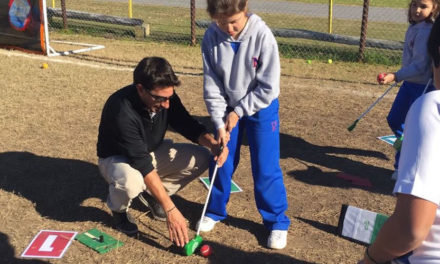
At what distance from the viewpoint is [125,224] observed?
3.87m

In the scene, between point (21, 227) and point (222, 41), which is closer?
point (222, 41)

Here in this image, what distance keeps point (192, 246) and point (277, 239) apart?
2.03 ft

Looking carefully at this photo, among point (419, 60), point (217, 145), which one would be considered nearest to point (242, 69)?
point (217, 145)

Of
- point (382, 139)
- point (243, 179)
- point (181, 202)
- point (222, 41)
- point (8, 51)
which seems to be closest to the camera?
point (222, 41)

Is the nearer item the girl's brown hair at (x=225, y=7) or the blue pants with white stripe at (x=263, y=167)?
the girl's brown hair at (x=225, y=7)

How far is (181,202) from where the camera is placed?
441 centimetres

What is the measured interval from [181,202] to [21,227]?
1.26 m

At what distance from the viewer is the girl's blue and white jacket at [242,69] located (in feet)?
11.2

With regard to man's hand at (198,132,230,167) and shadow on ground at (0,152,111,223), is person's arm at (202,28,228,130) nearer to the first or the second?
man's hand at (198,132,230,167)

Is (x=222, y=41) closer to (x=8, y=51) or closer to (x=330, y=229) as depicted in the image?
(x=330, y=229)

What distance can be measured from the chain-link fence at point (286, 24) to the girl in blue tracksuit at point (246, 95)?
640 cm

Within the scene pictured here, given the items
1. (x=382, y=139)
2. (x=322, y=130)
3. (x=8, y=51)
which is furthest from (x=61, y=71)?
(x=382, y=139)

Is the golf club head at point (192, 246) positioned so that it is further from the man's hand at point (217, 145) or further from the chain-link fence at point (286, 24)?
the chain-link fence at point (286, 24)

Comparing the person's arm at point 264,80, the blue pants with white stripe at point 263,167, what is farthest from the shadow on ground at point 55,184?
the person's arm at point 264,80
